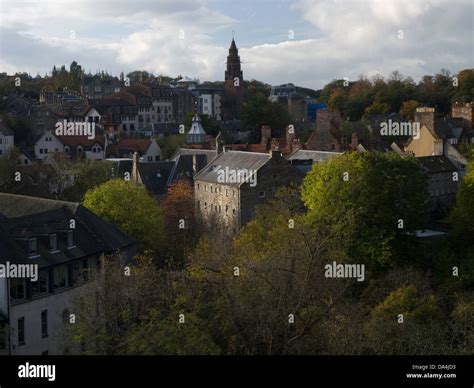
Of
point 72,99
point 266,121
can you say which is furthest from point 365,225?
point 72,99

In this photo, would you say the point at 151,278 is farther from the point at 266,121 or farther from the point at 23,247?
the point at 266,121

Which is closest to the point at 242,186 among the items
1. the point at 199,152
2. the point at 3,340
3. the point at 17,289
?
the point at 199,152

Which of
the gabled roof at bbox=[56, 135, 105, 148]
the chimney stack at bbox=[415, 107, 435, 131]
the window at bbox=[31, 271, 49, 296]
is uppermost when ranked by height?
the chimney stack at bbox=[415, 107, 435, 131]

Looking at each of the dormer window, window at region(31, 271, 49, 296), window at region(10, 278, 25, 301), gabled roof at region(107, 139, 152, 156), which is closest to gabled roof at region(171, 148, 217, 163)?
gabled roof at region(107, 139, 152, 156)

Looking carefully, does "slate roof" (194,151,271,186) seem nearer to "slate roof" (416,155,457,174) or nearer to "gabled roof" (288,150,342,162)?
"gabled roof" (288,150,342,162)

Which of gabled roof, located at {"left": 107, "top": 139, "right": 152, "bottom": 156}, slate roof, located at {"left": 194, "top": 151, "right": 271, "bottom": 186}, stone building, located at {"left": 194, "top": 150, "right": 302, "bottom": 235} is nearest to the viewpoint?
stone building, located at {"left": 194, "top": 150, "right": 302, "bottom": 235}

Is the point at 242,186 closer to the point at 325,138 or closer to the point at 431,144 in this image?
the point at 325,138
